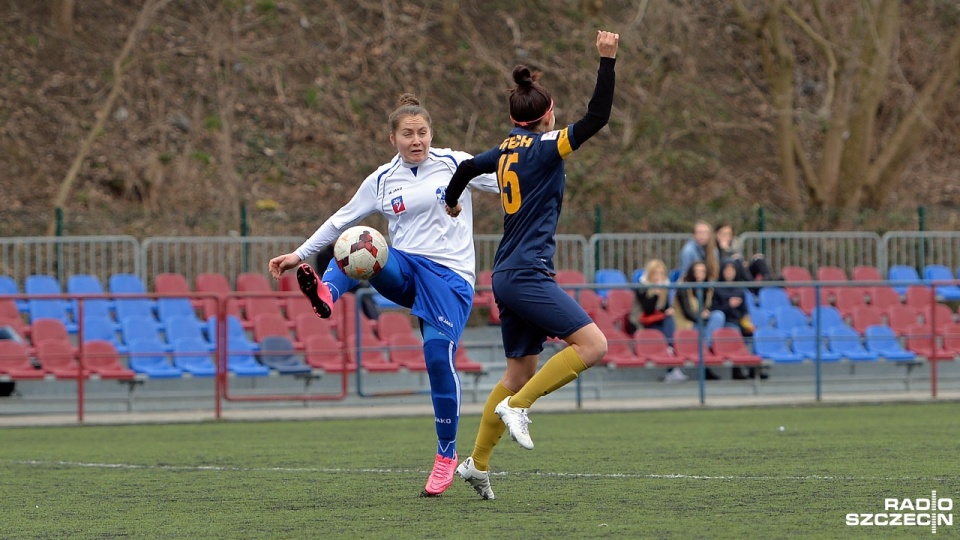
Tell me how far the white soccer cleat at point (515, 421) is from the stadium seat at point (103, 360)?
313 inches

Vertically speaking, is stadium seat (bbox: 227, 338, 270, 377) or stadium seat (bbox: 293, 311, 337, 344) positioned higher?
stadium seat (bbox: 293, 311, 337, 344)

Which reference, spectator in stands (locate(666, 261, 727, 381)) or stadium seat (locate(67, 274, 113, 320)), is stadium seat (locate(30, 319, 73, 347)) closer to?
stadium seat (locate(67, 274, 113, 320))

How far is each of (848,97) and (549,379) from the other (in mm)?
18732

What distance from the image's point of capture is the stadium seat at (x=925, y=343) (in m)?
14.6

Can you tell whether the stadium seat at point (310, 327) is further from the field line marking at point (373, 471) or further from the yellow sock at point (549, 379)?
the yellow sock at point (549, 379)

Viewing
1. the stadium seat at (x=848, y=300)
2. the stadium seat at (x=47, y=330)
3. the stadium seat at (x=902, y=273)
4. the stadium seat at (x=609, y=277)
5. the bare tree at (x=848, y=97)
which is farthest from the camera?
the bare tree at (x=848, y=97)

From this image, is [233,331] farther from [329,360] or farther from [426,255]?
[426,255]

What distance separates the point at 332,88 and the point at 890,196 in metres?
11.0

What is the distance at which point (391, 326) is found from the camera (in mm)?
14617

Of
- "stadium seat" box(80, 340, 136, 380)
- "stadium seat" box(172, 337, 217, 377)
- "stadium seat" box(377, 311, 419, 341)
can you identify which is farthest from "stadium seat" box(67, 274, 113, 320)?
"stadium seat" box(377, 311, 419, 341)

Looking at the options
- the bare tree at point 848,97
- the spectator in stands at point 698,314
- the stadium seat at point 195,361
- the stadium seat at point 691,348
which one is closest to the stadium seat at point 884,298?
the spectator in stands at point 698,314

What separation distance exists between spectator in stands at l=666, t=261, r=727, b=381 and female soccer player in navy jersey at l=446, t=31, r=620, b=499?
25.9 feet

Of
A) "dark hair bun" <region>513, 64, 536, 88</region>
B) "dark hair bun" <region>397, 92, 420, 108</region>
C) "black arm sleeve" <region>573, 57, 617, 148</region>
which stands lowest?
"black arm sleeve" <region>573, 57, 617, 148</region>

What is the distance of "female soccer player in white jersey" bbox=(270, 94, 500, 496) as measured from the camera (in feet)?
22.0
